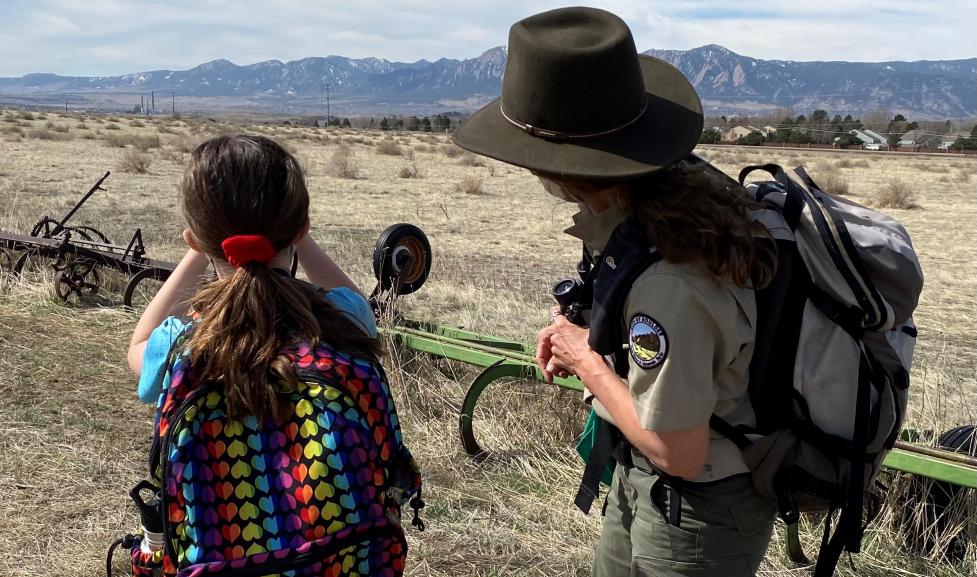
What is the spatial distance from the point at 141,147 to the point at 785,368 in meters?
31.3

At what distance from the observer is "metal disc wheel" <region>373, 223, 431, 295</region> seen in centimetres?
497

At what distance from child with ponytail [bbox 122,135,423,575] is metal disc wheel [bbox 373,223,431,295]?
327 centimetres

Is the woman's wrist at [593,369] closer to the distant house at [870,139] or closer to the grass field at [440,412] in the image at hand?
the grass field at [440,412]

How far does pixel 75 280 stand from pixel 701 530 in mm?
6533

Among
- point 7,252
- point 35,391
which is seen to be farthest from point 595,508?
point 7,252

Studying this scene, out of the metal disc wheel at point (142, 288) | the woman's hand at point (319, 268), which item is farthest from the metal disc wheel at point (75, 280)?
the woman's hand at point (319, 268)

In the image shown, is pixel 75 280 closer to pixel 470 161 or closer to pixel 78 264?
pixel 78 264

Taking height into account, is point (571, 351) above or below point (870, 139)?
below

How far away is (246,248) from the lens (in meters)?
1.56

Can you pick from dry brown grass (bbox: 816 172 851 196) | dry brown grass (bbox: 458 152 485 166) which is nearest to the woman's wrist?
dry brown grass (bbox: 816 172 851 196)

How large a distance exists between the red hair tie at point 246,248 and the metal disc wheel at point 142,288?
17.8 ft

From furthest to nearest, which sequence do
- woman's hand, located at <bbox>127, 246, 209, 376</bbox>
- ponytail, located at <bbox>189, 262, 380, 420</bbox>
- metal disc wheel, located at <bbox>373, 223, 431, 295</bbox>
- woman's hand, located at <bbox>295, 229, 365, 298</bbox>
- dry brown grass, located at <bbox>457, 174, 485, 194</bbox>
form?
dry brown grass, located at <bbox>457, 174, 485, 194</bbox> < metal disc wheel, located at <bbox>373, 223, 431, 295</bbox> < woman's hand, located at <bbox>295, 229, 365, 298</bbox> < woman's hand, located at <bbox>127, 246, 209, 376</bbox> < ponytail, located at <bbox>189, 262, 380, 420</bbox>

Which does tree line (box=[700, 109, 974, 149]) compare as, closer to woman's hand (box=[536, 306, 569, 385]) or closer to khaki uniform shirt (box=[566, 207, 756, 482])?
woman's hand (box=[536, 306, 569, 385])

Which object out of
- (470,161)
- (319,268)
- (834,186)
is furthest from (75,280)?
(470,161)
